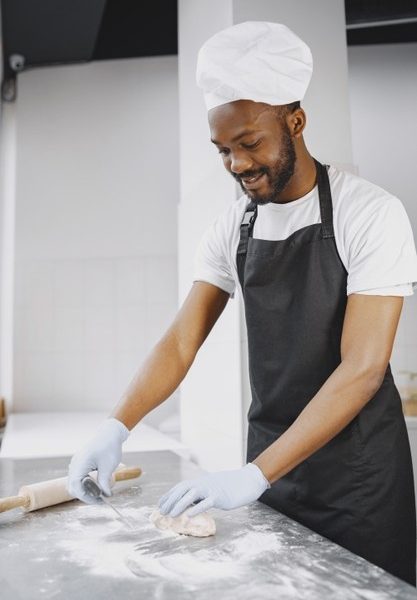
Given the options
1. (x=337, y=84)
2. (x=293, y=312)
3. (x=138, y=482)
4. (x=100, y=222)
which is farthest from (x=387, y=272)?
(x=100, y=222)

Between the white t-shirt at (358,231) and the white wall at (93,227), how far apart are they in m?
1.91

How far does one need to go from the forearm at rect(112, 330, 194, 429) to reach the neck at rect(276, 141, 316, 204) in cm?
44

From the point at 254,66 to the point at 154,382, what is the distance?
2.40 ft

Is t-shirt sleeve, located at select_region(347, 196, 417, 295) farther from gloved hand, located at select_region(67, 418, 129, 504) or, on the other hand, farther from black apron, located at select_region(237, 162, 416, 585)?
gloved hand, located at select_region(67, 418, 129, 504)

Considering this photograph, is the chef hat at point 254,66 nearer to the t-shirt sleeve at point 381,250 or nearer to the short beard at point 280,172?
the short beard at point 280,172

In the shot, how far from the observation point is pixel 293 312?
1.26m

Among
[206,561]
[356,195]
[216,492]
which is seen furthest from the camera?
[356,195]

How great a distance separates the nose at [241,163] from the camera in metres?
1.16

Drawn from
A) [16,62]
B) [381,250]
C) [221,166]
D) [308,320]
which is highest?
[16,62]

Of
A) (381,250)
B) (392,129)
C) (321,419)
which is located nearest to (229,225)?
(381,250)

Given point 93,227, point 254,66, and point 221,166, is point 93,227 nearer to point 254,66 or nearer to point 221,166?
point 221,166

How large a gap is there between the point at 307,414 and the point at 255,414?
0.28 meters

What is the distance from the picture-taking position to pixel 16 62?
3.31 metres

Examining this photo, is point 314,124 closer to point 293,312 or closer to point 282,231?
point 282,231
